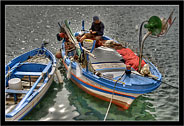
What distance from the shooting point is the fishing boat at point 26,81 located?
32.4ft

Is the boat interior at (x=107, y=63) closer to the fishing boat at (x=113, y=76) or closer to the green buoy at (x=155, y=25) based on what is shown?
the fishing boat at (x=113, y=76)

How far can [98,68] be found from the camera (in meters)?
11.6

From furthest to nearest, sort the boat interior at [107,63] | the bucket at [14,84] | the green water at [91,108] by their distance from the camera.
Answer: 1. the bucket at [14,84]
2. the boat interior at [107,63]
3. the green water at [91,108]

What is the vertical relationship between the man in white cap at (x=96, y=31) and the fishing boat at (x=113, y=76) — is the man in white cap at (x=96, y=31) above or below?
above

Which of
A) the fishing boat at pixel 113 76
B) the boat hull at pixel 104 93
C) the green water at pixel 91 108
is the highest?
the fishing boat at pixel 113 76

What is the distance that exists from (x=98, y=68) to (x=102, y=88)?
1455 millimetres

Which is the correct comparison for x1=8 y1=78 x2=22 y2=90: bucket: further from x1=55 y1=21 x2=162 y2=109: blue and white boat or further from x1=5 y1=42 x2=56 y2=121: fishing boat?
x1=55 y1=21 x2=162 y2=109: blue and white boat

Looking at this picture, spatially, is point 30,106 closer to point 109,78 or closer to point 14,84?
point 14,84

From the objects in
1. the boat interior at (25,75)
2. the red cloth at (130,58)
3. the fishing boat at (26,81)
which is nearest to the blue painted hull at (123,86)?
the red cloth at (130,58)

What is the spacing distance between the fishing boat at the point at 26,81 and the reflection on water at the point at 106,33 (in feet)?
2.51

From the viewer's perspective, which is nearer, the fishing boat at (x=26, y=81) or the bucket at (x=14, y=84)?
the fishing boat at (x=26, y=81)

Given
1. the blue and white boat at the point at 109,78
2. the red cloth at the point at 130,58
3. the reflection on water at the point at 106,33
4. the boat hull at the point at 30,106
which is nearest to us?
the boat hull at the point at 30,106

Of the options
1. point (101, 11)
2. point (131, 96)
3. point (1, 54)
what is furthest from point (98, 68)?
point (101, 11)

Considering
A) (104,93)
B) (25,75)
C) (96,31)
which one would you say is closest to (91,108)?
(104,93)
